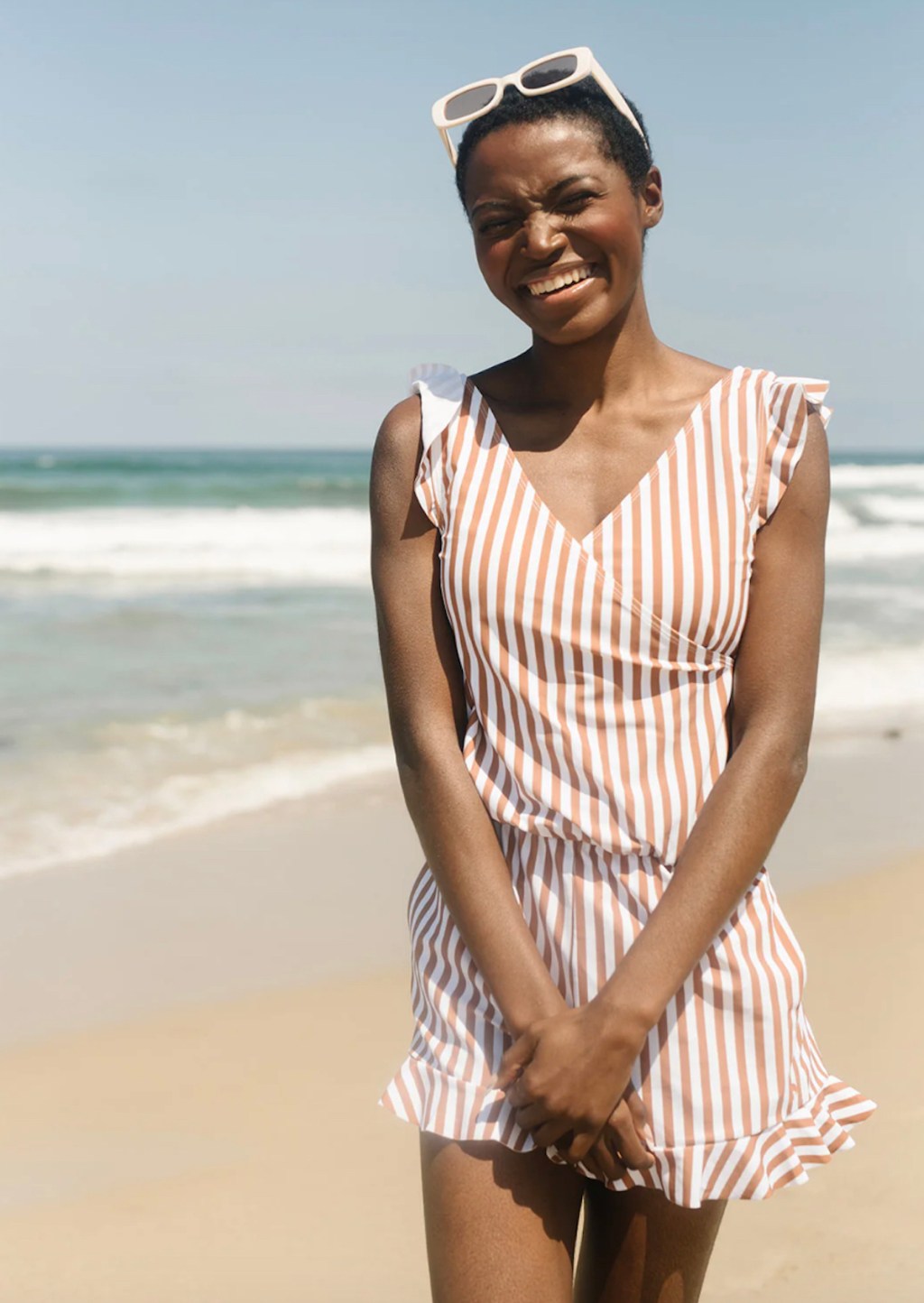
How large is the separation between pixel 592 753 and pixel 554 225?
0.79 meters

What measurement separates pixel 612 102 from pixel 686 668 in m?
0.89

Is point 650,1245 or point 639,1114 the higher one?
point 639,1114

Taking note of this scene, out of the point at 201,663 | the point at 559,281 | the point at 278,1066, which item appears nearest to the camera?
the point at 559,281

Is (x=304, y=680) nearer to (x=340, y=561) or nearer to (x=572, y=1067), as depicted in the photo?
(x=572, y=1067)

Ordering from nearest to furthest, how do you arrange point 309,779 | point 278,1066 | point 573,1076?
1. point 573,1076
2. point 278,1066
3. point 309,779

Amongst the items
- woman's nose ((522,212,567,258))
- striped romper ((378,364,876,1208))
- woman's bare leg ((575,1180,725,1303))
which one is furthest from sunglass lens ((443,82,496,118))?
woman's bare leg ((575,1180,725,1303))

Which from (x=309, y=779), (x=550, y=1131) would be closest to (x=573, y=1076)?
(x=550, y=1131)

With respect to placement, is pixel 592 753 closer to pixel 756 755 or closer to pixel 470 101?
pixel 756 755

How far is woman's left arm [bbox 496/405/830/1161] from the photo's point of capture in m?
2.07

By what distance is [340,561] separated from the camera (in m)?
20.0

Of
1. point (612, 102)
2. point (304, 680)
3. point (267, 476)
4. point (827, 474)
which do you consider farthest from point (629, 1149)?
point (267, 476)

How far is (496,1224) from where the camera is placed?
7.00 ft

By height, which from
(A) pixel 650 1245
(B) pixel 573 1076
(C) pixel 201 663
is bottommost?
(C) pixel 201 663

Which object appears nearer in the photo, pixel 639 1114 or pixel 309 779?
pixel 639 1114
